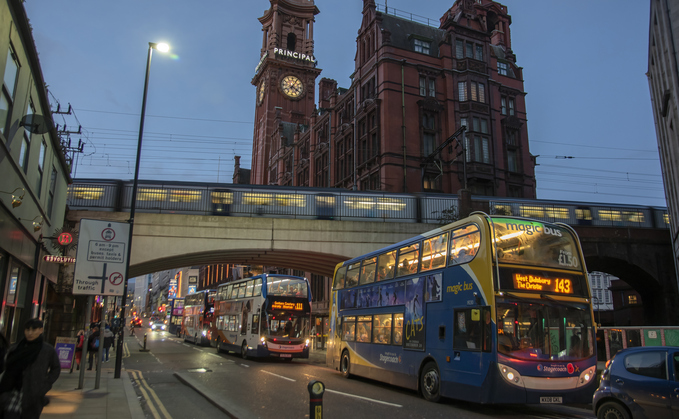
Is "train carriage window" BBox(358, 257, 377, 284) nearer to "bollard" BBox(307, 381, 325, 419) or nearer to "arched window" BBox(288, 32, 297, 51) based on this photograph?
"bollard" BBox(307, 381, 325, 419)

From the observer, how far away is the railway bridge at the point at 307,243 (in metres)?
25.5

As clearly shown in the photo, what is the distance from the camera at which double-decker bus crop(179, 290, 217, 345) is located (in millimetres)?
35125

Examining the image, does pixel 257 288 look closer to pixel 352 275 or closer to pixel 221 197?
pixel 221 197

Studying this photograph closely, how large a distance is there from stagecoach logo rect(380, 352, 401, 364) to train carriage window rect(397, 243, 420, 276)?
237cm

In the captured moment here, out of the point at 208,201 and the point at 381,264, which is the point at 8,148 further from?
the point at 208,201

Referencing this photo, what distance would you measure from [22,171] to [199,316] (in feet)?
88.3

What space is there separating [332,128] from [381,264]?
36.7 m

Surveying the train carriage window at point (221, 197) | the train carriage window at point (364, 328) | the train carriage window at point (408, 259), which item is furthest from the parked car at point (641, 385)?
the train carriage window at point (221, 197)

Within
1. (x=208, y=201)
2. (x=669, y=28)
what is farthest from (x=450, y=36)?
(x=208, y=201)

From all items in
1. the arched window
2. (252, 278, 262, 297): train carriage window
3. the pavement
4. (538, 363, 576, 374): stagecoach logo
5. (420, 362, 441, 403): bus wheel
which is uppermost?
the arched window

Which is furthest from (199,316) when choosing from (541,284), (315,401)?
(315,401)

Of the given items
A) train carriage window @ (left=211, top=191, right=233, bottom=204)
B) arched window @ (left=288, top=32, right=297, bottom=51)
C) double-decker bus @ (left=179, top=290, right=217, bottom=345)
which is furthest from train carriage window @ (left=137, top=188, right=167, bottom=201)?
arched window @ (left=288, top=32, right=297, bottom=51)

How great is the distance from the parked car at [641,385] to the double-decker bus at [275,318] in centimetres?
1687

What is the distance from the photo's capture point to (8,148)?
11.6 metres
